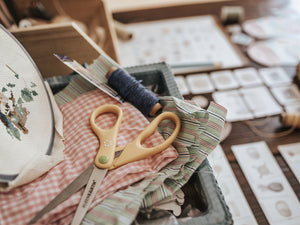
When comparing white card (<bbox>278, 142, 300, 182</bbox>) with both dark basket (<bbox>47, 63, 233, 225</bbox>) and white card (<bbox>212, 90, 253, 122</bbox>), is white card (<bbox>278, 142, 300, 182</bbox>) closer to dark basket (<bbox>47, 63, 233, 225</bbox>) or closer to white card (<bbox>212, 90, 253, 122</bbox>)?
white card (<bbox>212, 90, 253, 122</bbox>)

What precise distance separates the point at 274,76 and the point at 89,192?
2.58ft

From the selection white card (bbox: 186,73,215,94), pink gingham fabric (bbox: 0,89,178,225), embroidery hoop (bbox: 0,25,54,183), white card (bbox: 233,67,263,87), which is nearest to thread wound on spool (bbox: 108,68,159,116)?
pink gingham fabric (bbox: 0,89,178,225)

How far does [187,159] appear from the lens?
449 millimetres

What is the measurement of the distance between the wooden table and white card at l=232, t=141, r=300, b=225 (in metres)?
0.01

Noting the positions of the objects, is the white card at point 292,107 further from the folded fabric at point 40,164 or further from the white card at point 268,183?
the folded fabric at point 40,164

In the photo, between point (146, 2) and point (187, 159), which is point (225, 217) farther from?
point (146, 2)

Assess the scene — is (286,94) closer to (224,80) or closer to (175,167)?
(224,80)

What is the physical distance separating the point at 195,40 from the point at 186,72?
24 cm

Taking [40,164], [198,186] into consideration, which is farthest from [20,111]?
[198,186]

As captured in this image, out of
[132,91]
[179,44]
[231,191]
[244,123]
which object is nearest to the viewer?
[132,91]

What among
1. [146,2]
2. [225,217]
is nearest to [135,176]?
[225,217]

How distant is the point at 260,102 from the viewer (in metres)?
0.85

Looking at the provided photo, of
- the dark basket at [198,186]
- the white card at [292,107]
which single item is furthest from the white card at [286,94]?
the dark basket at [198,186]

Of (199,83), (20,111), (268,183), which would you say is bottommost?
(268,183)
